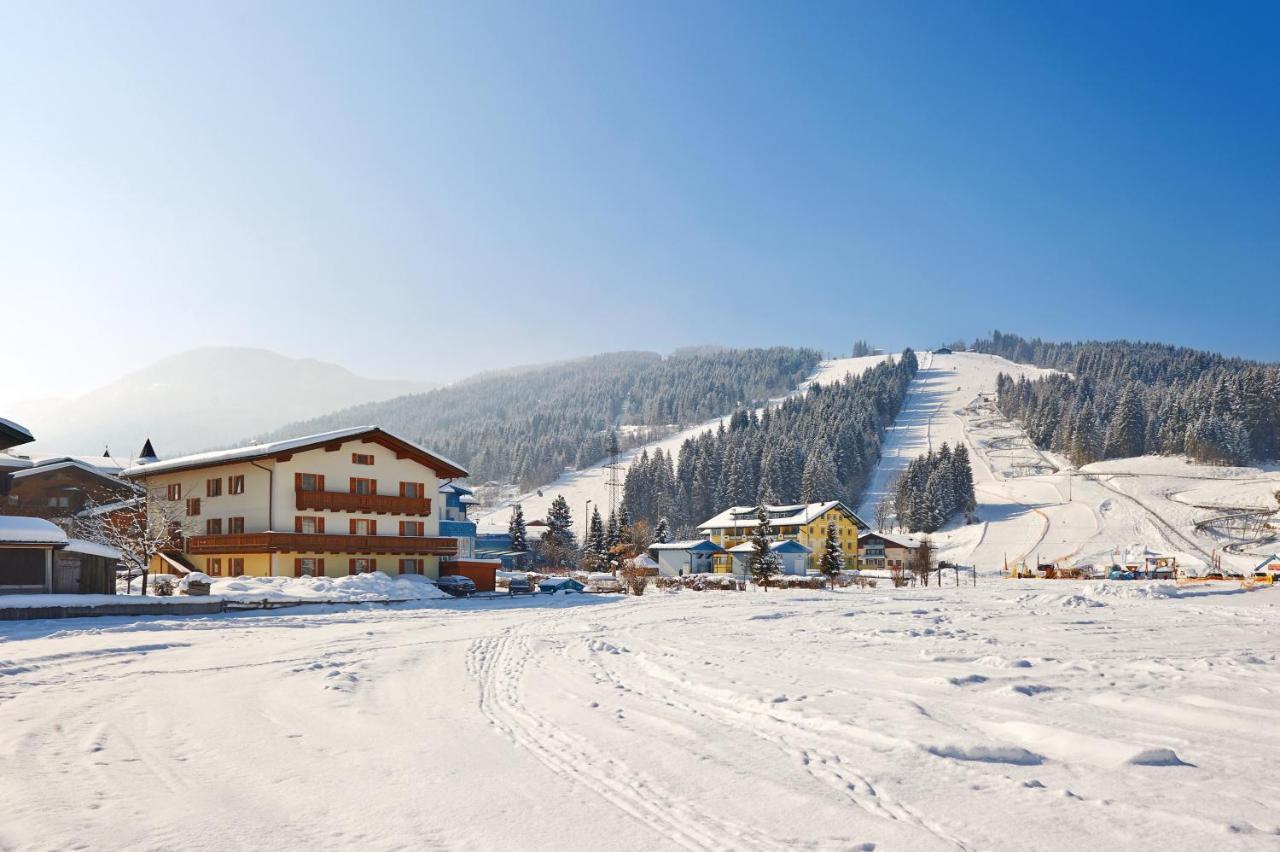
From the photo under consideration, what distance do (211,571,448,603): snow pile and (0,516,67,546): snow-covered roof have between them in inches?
273

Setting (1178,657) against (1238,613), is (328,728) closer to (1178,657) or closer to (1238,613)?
(1178,657)

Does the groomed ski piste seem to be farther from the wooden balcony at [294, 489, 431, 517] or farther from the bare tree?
the wooden balcony at [294, 489, 431, 517]

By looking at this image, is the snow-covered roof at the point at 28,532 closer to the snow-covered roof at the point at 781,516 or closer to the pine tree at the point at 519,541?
the pine tree at the point at 519,541

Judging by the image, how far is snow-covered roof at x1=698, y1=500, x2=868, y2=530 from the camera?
10856 cm

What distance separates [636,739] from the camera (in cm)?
1063

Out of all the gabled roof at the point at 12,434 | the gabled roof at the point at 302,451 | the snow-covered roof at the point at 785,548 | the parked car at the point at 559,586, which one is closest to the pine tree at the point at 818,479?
the snow-covered roof at the point at 785,548

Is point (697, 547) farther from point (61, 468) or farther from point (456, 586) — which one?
point (61, 468)

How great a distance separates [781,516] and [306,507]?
77135 mm

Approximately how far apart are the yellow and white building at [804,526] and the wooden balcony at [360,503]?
55.0 meters

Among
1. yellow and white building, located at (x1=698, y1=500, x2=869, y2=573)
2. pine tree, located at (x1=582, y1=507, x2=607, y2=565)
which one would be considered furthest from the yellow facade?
pine tree, located at (x1=582, y1=507, x2=607, y2=565)

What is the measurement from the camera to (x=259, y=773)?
892 centimetres

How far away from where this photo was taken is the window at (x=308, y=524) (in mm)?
48531

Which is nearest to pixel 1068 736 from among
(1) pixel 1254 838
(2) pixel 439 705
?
(1) pixel 1254 838

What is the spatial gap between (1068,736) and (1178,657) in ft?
38.8
